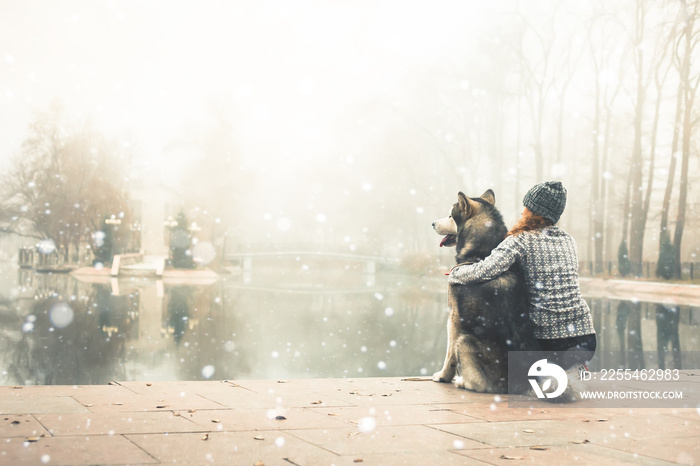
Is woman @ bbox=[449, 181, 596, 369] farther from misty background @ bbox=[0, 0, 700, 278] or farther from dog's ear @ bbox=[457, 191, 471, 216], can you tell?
misty background @ bbox=[0, 0, 700, 278]

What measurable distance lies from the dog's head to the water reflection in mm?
3326

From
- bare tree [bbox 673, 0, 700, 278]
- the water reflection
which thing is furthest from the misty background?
the water reflection

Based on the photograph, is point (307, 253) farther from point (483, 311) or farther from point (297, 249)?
point (483, 311)

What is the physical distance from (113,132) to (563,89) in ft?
78.0

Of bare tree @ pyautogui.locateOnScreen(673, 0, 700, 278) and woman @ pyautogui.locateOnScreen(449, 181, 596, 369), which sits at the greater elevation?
A: bare tree @ pyautogui.locateOnScreen(673, 0, 700, 278)

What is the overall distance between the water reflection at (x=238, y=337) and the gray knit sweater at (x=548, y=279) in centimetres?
317

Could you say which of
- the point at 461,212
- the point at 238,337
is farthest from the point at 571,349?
the point at 238,337

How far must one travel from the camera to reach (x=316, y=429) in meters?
2.72

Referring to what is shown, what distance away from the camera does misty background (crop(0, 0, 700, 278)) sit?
2467 centimetres

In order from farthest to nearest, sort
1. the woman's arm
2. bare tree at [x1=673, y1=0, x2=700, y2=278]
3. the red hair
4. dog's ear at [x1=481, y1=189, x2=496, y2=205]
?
1. bare tree at [x1=673, y1=0, x2=700, y2=278]
2. dog's ear at [x1=481, y1=189, x2=496, y2=205]
3. the red hair
4. the woman's arm

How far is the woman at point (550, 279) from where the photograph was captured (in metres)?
3.50

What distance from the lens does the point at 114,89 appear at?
1596 inches

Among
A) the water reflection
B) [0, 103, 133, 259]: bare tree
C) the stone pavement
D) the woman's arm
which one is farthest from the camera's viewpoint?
[0, 103, 133, 259]: bare tree

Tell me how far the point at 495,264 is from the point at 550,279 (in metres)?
0.34
